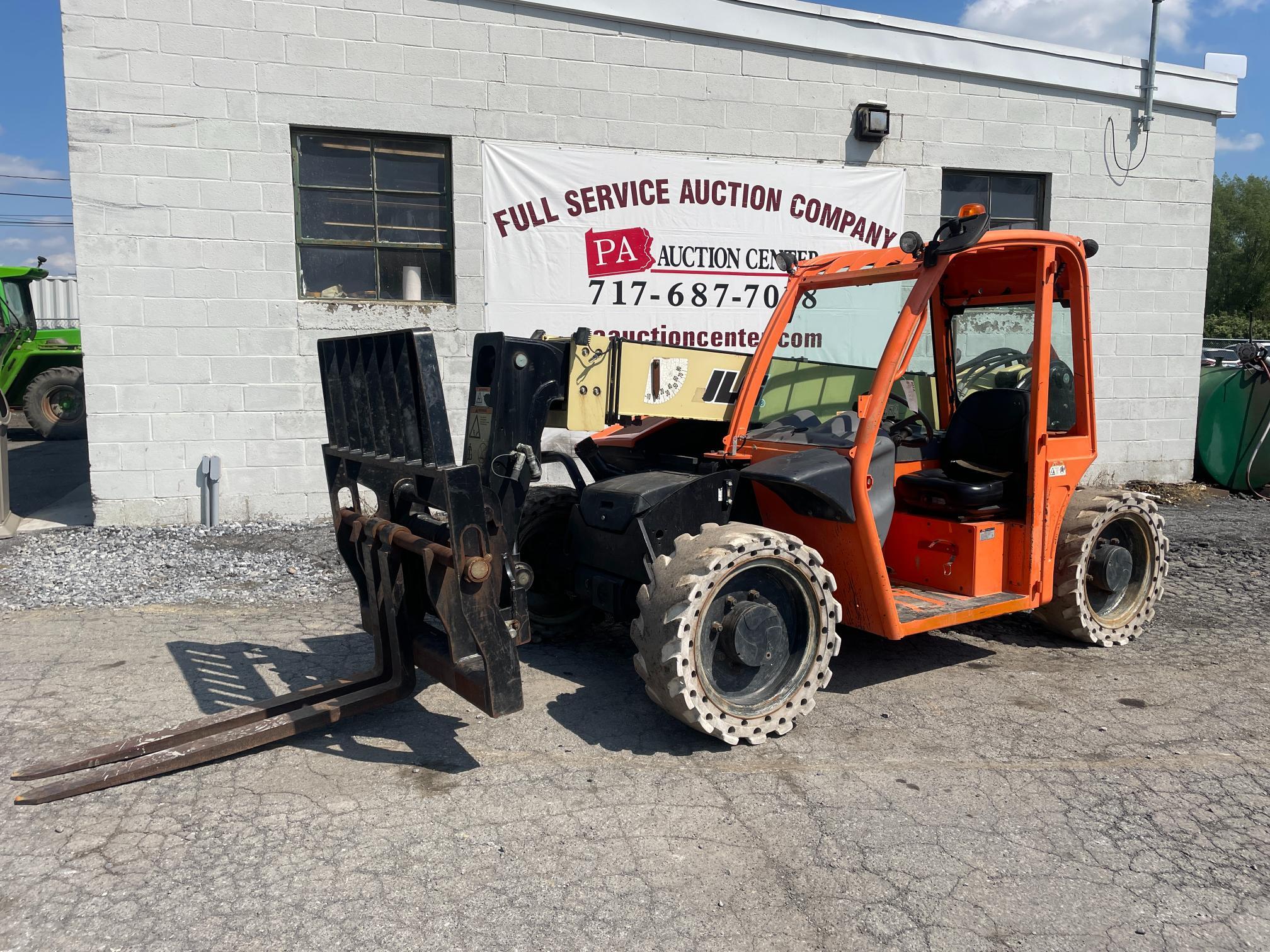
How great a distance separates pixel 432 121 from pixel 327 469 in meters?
5.26

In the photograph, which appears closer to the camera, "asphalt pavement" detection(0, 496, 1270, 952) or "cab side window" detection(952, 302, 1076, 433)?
"asphalt pavement" detection(0, 496, 1270, 952)

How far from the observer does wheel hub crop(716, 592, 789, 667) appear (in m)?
4.15

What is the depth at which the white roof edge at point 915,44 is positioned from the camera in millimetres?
9305

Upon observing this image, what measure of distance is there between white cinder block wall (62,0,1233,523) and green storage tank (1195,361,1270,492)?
491 cm

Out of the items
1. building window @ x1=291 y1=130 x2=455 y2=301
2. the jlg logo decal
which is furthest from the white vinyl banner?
the jlg logo decal

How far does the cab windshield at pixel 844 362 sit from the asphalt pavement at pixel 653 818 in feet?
4.78

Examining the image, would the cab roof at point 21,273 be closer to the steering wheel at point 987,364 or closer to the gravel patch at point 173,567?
the gravel patch at point 173,567

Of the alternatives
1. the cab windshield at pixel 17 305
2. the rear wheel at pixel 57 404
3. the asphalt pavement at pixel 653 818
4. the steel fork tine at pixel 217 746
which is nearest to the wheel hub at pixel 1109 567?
the asphalt pavement at pixel 653 818

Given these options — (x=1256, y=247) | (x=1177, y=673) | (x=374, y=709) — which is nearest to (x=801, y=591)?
(x=374, y=709)

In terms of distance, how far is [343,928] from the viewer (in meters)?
2.91

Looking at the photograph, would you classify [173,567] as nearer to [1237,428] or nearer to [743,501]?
[743,501]

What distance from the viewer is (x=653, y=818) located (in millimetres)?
3604

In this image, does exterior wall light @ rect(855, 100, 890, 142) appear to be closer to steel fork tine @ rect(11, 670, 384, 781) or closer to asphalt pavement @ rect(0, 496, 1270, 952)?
asphalt pavement @ rect(0, 496, 1270, 952)

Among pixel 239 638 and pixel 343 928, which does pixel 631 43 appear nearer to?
pixel 239 638
